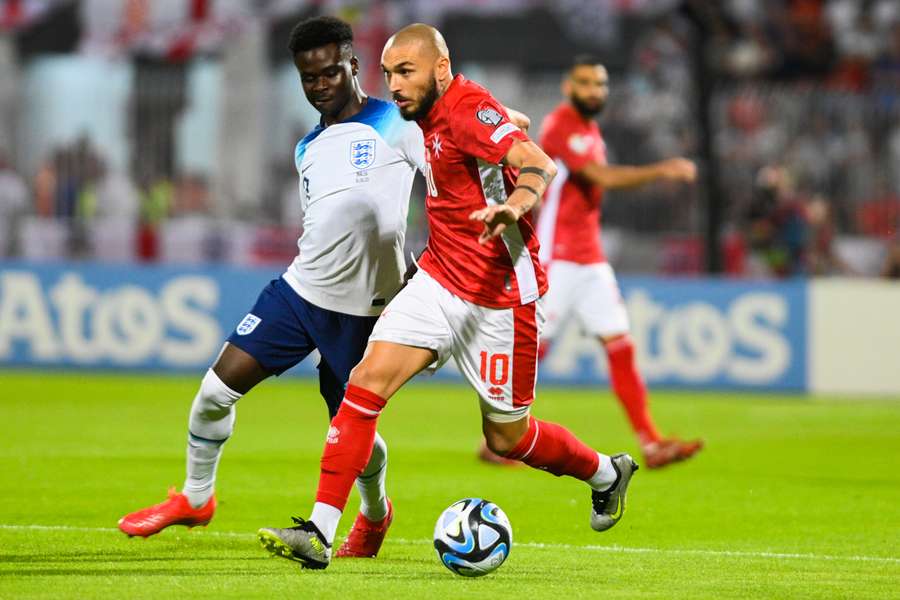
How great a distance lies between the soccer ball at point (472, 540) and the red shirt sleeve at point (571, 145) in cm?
490

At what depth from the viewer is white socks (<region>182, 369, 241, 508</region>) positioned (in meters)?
7.00

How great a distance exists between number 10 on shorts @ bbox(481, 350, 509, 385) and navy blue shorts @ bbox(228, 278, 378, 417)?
0.70 meters

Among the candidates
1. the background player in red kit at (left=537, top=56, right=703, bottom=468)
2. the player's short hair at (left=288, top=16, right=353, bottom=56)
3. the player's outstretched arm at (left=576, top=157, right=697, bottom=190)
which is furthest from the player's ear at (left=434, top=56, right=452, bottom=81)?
the background player in red kit at (left=537, top=56, right=703, bottom=468)

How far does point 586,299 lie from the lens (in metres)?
11.0

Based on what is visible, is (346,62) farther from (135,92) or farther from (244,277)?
(135,92)

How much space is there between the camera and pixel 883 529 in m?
8.05

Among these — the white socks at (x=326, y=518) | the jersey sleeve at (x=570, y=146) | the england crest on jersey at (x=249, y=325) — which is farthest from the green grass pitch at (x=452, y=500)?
the jersey sleeve at (x=570, y=146)

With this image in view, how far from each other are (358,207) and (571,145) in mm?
4192

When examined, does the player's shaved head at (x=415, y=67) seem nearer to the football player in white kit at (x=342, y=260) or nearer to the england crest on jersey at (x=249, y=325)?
the football player in white kit at (x=342, y=260)

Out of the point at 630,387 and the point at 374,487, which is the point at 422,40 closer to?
the point at 374,487

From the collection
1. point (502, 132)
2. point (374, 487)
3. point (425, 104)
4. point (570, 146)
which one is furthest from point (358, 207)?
point (570, 146)

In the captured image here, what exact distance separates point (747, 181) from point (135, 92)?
24.3 ft

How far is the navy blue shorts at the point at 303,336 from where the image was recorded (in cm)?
699

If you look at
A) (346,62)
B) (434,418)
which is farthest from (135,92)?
(346,62)
